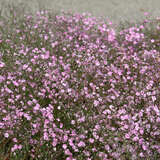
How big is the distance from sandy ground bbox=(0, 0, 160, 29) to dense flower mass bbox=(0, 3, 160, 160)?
1330 millimetres

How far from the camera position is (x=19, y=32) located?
271 inches

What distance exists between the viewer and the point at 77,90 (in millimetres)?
5031

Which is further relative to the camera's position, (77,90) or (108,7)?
(108,7)

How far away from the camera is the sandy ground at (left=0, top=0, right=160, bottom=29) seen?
876cm

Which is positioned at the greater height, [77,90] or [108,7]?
[108,7]

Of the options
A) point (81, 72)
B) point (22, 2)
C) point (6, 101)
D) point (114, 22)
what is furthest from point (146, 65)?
point (22, 2)

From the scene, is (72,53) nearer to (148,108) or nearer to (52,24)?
(52,24)

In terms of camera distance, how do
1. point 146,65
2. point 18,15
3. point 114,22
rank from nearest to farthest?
point 146,65 < point 18,15 < point 114,22

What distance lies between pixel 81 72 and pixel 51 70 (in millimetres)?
598

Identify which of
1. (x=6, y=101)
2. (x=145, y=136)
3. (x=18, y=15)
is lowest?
(x=145, y=136)

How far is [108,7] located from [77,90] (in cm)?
531

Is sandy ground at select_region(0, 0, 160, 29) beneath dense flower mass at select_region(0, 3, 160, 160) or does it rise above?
above

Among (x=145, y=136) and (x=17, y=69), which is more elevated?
(x=17, y=69)

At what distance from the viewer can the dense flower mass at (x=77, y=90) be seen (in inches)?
159
